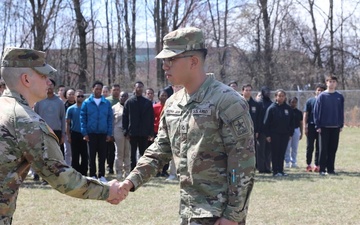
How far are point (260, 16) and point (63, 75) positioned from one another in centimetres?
1291

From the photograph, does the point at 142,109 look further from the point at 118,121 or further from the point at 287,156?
the point at 287,156

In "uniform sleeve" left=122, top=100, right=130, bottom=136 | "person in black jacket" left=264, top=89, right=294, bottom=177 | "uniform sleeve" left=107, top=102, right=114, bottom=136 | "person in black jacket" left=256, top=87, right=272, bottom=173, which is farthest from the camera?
"person in black jacket" left=256, top=87, right=272, bottom=173

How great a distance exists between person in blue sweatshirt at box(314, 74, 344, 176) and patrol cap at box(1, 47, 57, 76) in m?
10.2

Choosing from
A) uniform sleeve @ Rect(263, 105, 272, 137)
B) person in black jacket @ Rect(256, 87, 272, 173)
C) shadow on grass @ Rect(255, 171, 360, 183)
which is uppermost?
uniform sleeve @ Rect(263, 105, 272, 137)

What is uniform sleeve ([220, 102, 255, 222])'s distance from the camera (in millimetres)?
3705

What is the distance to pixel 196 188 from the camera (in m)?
3.90

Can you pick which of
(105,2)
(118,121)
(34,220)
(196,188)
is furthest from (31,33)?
(196,188)

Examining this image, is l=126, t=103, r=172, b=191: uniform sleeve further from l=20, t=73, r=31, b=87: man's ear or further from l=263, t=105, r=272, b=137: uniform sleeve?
l=263, t=105, r=272, b=137: uniform sleeve

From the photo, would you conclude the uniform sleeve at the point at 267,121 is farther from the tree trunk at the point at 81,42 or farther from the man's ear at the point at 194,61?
the tree trunk at the point at 81,42

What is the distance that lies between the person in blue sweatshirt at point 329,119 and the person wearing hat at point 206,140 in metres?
9.67

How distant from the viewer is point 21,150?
3.55 meters

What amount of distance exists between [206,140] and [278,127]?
9985mm

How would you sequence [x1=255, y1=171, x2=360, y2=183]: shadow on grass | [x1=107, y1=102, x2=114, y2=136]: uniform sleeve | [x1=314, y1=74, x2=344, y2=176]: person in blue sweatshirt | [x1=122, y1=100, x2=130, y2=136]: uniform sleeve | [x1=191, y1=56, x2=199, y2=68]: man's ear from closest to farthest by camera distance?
1. [x1=191, y1=56, x2=199, y2=68]: man's ear
2. [x1=107, y1=102, x2=114, y2=136]: uniform sleeve
3. [x1=255, y1=171, x2=360, y2=183]: shadow on grass
4. [x1=122, y1=100, x2=130, y2=136]: uniform sleeve
5. [x1=314, y1=74, x2=344, y2=176]: person in blue sweatshirt

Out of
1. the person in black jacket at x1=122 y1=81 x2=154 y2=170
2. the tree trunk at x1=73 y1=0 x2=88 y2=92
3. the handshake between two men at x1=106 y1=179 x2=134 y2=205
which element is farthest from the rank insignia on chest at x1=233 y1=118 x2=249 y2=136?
the tree trunk at x1=73 y1=0 x2=88 y2=92
